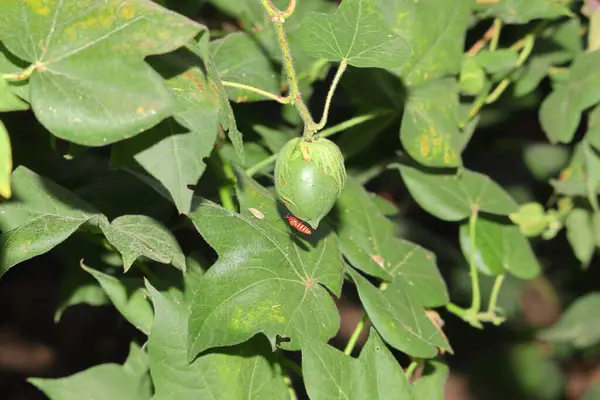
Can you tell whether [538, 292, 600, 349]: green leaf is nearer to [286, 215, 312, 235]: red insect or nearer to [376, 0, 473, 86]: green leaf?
[376, 0, 473, 86]: green leaf

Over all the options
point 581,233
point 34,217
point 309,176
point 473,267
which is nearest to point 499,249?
point 473,267

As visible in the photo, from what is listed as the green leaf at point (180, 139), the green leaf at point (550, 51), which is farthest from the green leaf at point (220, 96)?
the green leaf at point (550, 51)

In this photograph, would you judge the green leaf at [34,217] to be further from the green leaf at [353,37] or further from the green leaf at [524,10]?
the green leaf at [524,10]

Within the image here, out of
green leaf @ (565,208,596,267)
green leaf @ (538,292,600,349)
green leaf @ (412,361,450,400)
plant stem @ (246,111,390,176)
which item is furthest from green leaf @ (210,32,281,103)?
green leaf @ (538,292,600,349)

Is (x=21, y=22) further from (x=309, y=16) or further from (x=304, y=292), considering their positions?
(x=304, y=292)

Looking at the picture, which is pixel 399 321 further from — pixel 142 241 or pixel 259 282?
pixel 142 241

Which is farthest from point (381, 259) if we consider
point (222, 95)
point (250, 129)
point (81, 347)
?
point (81, 347)
